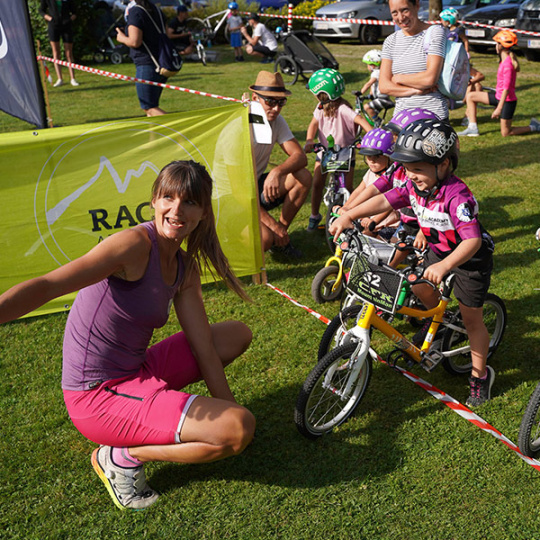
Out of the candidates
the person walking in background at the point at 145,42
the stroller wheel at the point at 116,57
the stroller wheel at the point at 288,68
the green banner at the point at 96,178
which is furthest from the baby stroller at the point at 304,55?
the green banner at the point at 96,178

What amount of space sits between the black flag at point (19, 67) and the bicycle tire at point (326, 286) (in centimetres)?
332

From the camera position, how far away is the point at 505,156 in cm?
930

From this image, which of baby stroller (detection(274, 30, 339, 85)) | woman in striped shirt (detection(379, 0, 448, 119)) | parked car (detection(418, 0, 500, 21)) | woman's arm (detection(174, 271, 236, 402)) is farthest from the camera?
parked car (detection(418, 0, 500, 21))

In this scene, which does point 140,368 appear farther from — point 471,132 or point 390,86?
point 471,132

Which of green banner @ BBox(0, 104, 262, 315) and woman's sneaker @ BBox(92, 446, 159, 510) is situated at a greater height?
green banner @ BBox(0, 104, 262, 315)

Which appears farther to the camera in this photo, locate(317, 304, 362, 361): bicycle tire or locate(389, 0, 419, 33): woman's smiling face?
locate(389, 0, 419, 33): woman's smiling face

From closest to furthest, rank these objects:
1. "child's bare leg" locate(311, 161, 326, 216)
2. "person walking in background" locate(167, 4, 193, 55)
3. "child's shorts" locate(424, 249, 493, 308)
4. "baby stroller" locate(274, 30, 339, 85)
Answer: "child's shorts" locate(424, 249, 493, 308)
"child's bare leg" locate(311, 161, 326, 216)
"baby stroller" locate(274, 30, 339, 85)
"person walking in background" locate(167, 4, 193, 55)

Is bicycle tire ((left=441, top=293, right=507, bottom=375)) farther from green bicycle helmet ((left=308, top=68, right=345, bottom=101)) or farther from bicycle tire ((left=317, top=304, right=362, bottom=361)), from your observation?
green bicycle helmet ((left=308, top=68, right=345, bottom=101))

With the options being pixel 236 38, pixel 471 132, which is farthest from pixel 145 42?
pixel 236 38

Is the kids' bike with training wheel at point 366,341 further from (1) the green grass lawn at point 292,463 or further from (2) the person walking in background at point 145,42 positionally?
(2) the person walking in background at point 145,42

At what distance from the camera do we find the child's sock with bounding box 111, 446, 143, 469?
10.3 feet

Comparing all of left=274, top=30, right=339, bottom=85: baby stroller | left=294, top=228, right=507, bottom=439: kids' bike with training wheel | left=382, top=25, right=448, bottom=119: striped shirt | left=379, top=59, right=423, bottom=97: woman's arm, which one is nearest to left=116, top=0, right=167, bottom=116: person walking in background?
left=379, top=59, right=423, bottom=97: woman's arm

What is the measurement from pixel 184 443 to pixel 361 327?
1220mm

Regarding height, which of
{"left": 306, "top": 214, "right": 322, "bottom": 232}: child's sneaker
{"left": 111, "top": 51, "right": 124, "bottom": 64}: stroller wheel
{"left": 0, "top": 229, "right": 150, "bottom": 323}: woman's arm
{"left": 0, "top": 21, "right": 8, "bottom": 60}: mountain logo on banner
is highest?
{"left": 0, "top": 21, "right": 8, "bottom": 60}: mountain logo on banner
